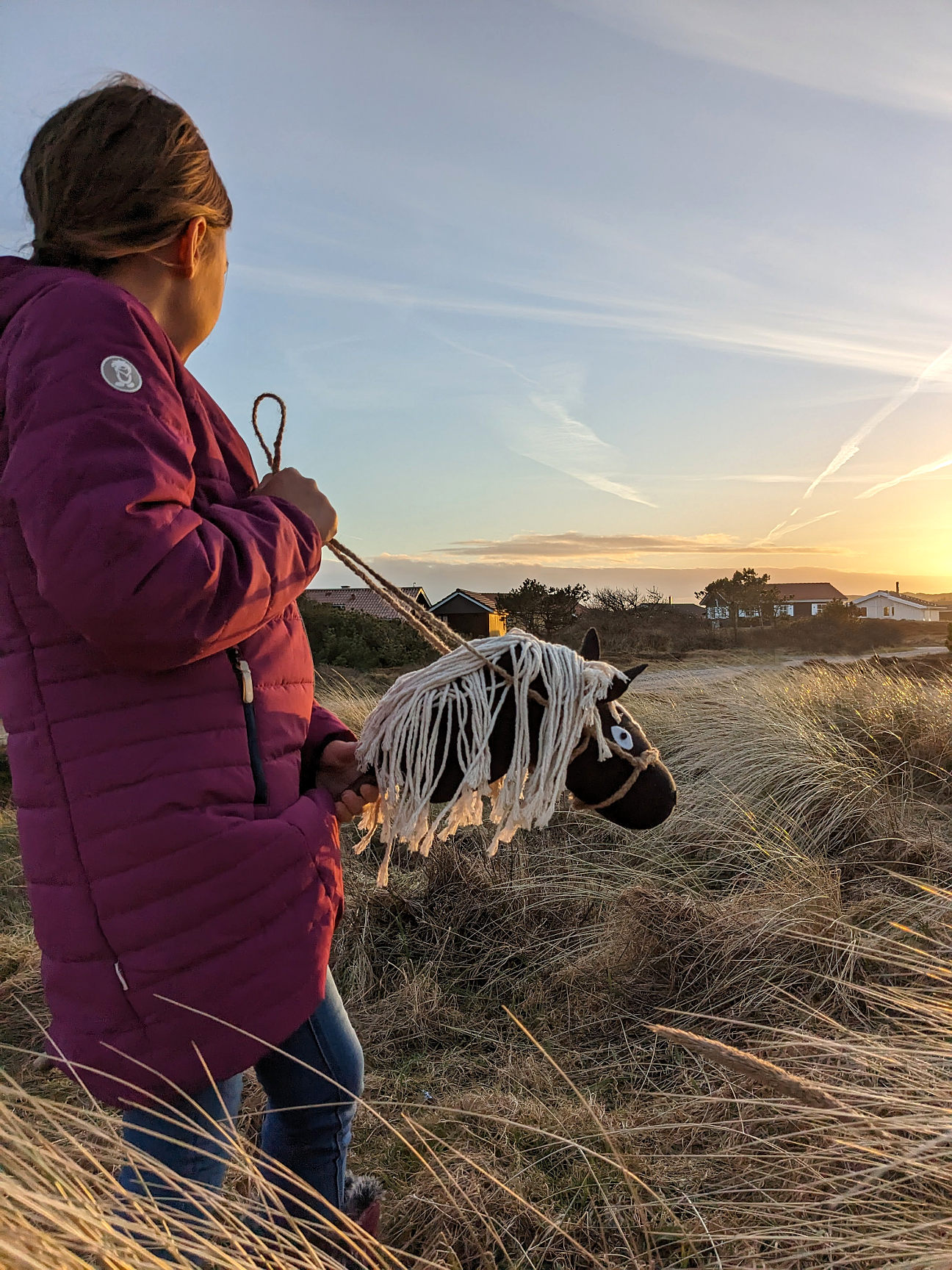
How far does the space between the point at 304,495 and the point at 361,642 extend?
15031 millimetres

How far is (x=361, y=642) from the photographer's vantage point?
16.2 metres

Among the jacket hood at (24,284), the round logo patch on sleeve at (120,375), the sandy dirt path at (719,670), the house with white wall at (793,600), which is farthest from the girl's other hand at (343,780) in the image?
the house with white wall at (793,600)

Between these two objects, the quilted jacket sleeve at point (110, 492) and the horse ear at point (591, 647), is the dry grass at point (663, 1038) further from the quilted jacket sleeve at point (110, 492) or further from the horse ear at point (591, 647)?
the horse ear at point (591, 647)

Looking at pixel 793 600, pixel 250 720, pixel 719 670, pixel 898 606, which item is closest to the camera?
pixel 250 720

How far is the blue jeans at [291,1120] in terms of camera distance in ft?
3.88

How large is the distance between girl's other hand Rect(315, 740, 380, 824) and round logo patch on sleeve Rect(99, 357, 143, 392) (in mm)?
689

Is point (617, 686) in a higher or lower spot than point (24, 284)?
lower

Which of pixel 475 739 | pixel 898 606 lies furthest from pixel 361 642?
pixel 898 606

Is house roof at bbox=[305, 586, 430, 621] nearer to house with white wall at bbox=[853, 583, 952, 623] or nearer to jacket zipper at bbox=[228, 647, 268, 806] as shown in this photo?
jacket zipper at bbox=[228, 647, 268, 806]

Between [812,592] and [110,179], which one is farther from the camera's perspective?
[812,592]

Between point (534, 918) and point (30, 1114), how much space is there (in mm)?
2136

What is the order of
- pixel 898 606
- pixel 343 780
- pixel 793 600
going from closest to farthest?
pixel 343 780 → pixel 793 600 → pixel 898 606

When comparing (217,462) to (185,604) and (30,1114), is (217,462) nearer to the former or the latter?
(185,604)

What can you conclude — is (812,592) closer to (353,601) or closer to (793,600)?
(793,600)
